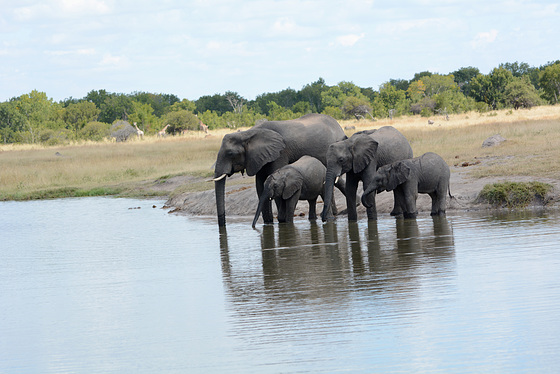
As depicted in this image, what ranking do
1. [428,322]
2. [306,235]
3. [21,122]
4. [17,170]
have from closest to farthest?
[428,322] < [306,235] < [17,170] < [21,122]

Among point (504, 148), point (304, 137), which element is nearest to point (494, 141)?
point (504, 148)

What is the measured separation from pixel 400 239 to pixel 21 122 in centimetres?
6408

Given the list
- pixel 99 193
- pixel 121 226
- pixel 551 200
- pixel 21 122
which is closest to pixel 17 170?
pixel 99 193

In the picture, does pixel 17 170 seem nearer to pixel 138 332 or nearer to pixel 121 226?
pixel 121 226

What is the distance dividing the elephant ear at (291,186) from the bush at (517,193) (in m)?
3.32

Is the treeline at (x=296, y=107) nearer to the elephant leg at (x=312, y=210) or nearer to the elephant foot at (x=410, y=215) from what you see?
the elephant leg at (x=312, y=210)

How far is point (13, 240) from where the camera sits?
14.5 m

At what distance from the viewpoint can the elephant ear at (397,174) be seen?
12352 millimetres

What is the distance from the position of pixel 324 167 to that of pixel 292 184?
1.02m

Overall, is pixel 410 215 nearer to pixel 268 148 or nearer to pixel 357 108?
pixel 268 148

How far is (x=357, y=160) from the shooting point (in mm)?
12945

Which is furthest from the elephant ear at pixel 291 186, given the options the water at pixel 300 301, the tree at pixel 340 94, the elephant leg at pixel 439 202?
the tree at pixel 340 94

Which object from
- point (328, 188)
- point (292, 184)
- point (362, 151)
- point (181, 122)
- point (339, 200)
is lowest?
point (339, 200)

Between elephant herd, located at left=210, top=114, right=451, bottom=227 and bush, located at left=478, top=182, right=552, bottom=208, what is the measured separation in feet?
3.33
